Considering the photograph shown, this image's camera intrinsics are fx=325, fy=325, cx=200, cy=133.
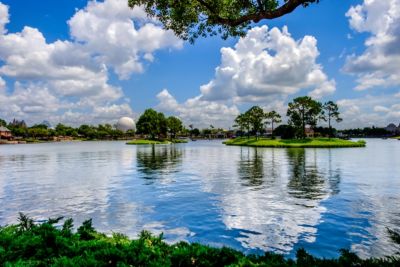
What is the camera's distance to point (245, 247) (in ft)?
40.5

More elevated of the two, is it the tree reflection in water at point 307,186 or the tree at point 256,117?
the tree at point 256,117

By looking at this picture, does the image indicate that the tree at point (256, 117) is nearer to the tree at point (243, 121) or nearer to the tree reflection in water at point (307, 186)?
the tree at point (243, 121)

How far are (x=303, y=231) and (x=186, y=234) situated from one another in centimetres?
510

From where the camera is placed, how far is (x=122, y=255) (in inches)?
289

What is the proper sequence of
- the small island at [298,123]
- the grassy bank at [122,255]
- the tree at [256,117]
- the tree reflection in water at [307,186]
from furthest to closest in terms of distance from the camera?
1. the tree at [256,117]
2. the small island at [298,123]
3. the tree reflection in water at [307,186]
4. the grassy bank at [122,255]

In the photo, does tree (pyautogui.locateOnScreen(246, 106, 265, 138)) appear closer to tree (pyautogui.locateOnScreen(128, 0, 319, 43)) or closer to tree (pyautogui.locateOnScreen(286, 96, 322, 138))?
tree (pyautogui.locateOnScreen(286, 96, 322, 138))

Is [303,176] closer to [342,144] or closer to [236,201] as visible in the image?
[236,201]

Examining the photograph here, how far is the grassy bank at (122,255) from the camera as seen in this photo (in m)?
7.12

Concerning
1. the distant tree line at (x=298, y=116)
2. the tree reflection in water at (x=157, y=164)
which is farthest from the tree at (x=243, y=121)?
the tree reflection in water at (x=157, y=164)

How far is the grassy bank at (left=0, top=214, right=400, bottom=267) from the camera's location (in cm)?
712

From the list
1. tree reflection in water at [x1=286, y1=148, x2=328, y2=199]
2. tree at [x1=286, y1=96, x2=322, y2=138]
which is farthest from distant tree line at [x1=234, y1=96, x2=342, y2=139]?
tree reflection in water at [x1=286, y1=148, x2=328, y2=199]

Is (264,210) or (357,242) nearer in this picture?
(357,242)

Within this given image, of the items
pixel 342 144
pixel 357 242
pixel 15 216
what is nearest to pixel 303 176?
pixel 357 242

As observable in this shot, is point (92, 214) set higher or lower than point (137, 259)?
lower
